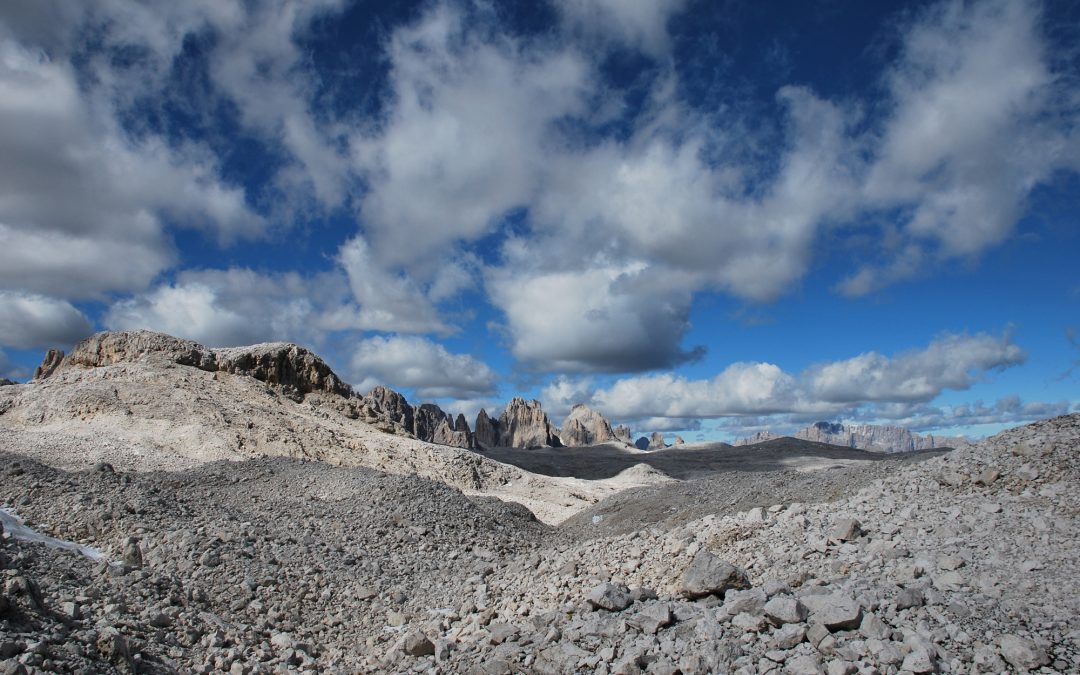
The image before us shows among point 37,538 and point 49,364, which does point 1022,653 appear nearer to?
point 37,538

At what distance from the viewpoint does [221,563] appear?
36.0 feet

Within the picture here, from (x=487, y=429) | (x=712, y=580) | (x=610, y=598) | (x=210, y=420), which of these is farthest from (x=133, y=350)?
(x=487, y=429)

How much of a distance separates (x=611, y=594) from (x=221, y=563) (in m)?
7.01

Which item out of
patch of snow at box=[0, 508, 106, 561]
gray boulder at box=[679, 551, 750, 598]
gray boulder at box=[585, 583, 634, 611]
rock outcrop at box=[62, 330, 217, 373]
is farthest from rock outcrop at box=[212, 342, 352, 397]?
gray boulder at box=[679, 551, 750, 598]

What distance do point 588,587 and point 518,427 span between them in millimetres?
100304

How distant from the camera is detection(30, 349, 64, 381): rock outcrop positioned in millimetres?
47344

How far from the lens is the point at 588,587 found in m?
9.34

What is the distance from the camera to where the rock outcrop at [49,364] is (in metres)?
47.3

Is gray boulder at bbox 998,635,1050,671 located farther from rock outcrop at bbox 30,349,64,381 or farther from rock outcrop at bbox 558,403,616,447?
rock outcrop at bbox 558,403,616,447

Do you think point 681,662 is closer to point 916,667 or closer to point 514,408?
point 916,667

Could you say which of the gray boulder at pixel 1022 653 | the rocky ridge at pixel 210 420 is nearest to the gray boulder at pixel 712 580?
Answer: the gray boulder at pixel 1022 653

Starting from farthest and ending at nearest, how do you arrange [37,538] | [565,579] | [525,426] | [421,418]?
[525,426] < [421,418] < [37,538] < [565,579]

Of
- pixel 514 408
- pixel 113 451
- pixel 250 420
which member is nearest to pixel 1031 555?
pixel 113 451

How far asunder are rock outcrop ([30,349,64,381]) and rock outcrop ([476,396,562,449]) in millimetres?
62944
